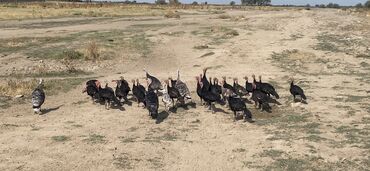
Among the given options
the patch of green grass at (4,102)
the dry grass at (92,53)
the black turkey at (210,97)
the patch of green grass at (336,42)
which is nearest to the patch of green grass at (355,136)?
the black turkey at (210,97)

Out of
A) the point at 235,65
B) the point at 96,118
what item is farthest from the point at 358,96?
the point at 96,118

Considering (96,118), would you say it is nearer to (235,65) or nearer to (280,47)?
(235,65)

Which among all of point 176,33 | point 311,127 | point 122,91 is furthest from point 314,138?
point 176,33

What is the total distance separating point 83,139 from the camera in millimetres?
14406

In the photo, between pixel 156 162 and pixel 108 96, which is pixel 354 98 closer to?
pixel 108 96

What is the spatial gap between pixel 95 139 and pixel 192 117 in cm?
375

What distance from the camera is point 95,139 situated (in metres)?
14.4

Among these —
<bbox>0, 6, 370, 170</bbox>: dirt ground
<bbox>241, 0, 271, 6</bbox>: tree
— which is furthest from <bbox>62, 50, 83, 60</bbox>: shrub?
<bbox>241, 0, 271, 6</bbox>: tree

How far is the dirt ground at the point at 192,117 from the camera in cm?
1297

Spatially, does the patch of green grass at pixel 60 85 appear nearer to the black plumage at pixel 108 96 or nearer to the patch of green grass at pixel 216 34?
the black plumage at pixel 108 96

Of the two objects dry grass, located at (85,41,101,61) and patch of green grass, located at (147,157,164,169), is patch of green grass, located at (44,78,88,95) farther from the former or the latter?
patch of green grass, located at (147,157,164,169)

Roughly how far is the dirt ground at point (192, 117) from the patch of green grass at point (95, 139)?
2.2 inches

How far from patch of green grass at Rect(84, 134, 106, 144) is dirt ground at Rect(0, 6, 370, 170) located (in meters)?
0.06

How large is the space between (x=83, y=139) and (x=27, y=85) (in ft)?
24.0
